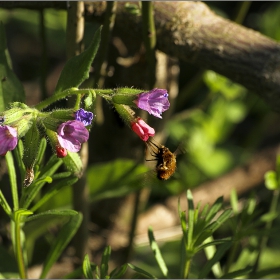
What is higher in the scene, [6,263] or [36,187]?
[36,187]

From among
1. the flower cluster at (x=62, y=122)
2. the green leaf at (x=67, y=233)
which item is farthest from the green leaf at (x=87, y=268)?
the flower cluster at (x=62, y=122)

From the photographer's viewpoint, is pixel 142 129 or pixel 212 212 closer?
pixel 142 129

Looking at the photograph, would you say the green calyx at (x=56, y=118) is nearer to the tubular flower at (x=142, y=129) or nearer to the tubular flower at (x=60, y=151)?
the tubular flower at (x=60, y=151)

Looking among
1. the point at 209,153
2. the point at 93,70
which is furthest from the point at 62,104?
the point at 209,153

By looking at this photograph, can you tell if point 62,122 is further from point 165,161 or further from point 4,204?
point 165,161

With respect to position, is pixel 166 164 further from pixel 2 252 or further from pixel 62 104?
pixel 62 104

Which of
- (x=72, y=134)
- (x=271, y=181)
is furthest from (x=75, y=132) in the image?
(x=271, y=181)
